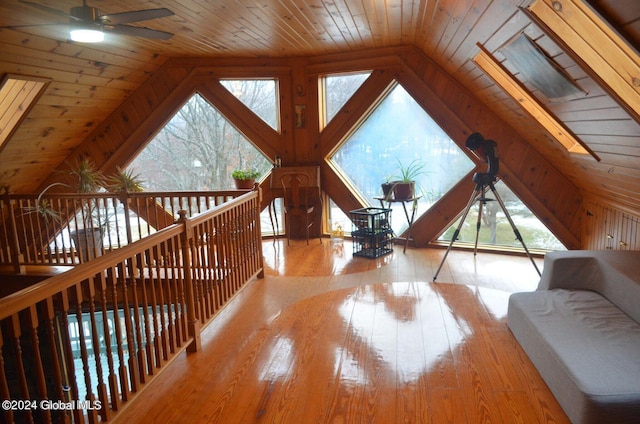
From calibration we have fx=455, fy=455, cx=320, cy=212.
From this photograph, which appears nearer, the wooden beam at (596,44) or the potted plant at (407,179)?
the wooden beam at (596,44)

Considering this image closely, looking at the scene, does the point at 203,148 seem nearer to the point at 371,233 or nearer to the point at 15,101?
the point at 15,101

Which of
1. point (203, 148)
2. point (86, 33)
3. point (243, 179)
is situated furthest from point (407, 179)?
point (86, 33)

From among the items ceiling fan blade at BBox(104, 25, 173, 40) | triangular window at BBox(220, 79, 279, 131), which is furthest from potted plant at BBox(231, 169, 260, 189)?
ceiling fan blade at BBox(104, 25, 173, 40)

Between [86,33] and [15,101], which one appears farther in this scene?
[15,101]

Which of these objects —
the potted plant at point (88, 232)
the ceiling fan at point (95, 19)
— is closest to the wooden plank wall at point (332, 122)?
the potted plant at point (88, 232)

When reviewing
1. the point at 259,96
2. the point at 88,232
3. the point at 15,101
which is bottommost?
the point at 88,232

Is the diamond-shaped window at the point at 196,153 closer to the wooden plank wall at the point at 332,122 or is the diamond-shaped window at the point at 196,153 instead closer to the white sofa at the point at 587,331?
the wooden plank wall at the point at 332,122

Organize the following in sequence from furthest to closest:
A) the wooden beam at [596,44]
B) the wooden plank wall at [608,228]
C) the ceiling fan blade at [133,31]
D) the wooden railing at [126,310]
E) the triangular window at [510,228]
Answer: the triangular window at [510,228], the wooden plank wall at [608,228], the ceiling fan blade at [133,31], the wooden beam at [596,44], the wooden railing at [126,310]

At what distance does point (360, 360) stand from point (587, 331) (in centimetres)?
125

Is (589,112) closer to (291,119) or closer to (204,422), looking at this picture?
(204,422)

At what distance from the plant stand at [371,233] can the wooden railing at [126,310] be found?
130cm

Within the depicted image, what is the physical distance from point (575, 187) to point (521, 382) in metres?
2.95

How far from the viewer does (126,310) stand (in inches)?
89.0

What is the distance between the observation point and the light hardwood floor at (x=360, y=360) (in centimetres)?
227
